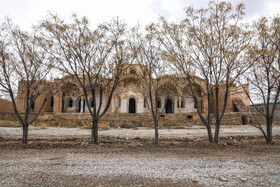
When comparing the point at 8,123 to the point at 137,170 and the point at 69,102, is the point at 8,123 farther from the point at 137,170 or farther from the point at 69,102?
the point at 137,170

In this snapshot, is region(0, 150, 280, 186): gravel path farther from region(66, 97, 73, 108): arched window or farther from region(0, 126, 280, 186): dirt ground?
region(66, 97, 73, 108): arched window

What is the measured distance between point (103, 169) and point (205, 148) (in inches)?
213

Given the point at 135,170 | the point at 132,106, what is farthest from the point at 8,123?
the point at 135,170

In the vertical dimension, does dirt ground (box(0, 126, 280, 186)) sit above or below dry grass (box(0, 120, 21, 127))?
below

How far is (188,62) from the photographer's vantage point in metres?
10.5

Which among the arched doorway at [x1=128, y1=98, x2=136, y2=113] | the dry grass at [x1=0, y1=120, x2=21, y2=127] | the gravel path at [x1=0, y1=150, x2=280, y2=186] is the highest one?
the arched doorway at [x1=128, y1=98, x2=136, y2=113]

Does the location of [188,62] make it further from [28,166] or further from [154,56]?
[28,166]

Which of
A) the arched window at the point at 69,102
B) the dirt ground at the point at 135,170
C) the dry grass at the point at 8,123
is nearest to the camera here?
the dirt ground at the point at 135,170

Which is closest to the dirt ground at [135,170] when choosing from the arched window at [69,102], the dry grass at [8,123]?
the dry grass at [8,123]

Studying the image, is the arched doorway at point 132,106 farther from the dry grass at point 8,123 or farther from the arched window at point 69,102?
the dry grass at point 8,123

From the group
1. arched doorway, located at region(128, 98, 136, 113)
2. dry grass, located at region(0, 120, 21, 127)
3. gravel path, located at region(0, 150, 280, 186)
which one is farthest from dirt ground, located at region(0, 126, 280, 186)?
arched doorway, located at region(128, 98, 136, 113)

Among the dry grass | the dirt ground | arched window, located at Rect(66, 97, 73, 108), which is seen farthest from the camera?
arched window, located at Rect(66, 97, 73, 108)

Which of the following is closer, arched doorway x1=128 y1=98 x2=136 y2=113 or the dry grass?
the dry grass

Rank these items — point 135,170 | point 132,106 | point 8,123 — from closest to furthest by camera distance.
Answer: point 135,170
point 8,123
point 132,106
